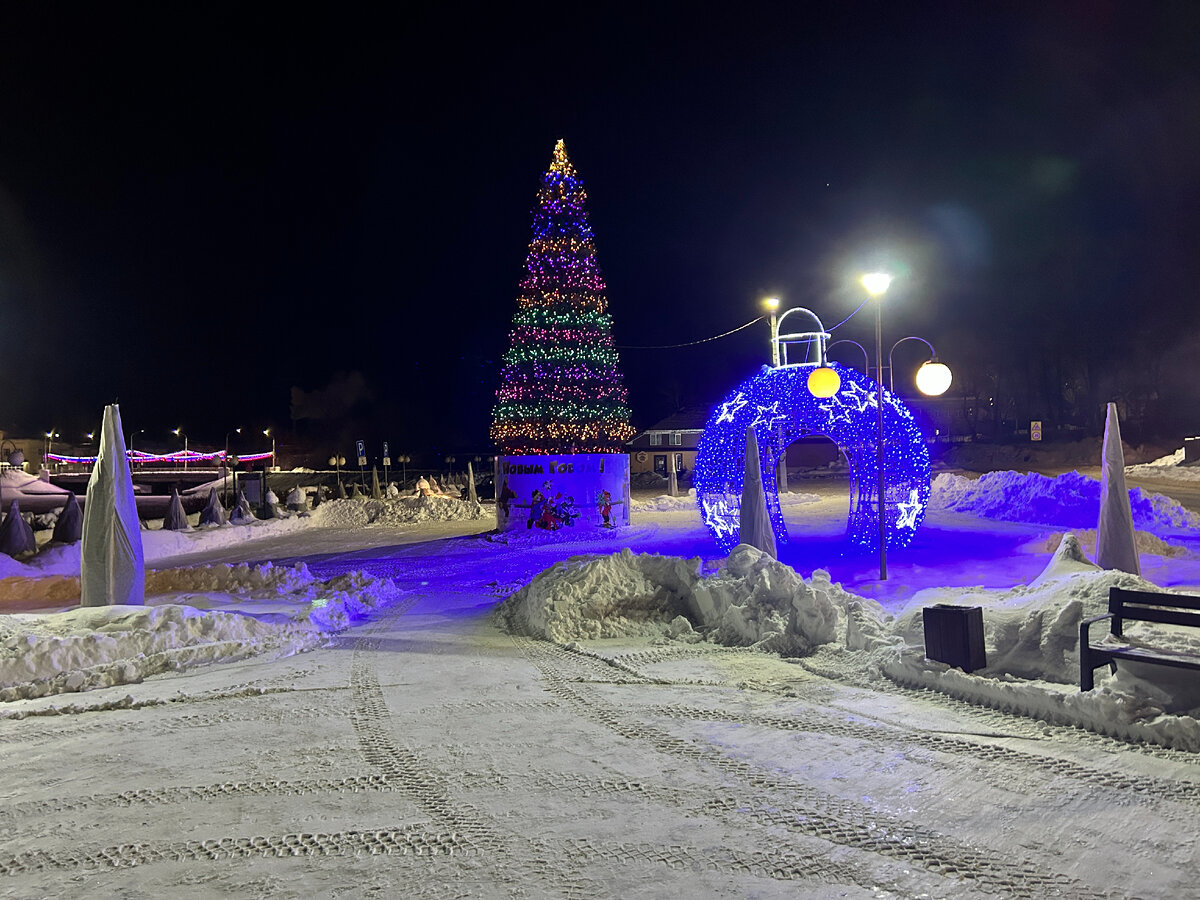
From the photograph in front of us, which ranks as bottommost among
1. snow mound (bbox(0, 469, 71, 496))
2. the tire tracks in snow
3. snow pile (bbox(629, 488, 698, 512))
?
the tire tracks in snow

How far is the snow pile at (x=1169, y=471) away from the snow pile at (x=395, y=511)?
2795cm

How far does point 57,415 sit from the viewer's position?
5397cm

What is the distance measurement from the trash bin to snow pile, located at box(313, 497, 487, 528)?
19.1 meters

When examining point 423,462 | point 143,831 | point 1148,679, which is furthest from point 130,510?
point 423,462

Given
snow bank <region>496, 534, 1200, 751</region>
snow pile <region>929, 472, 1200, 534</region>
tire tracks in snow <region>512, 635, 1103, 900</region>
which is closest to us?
tire tracks in snow <region>512, 635, 1103, 900</region>

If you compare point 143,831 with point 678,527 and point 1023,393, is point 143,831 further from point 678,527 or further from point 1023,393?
point 1023,393

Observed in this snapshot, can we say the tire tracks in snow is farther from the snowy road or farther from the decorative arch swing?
the decorative arch swing

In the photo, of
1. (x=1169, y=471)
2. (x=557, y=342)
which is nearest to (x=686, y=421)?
(x=1169, y=471)

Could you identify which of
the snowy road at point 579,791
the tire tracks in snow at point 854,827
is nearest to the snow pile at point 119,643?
the snowy road at point 579,791

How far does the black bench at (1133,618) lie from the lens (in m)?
4.95

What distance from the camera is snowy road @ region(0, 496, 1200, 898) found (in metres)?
3.31

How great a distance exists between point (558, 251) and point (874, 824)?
17.1 m

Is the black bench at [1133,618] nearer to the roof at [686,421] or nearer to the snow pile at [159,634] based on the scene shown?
the snow pile at [159,634]

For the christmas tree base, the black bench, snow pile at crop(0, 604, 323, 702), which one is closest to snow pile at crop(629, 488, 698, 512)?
the christmas tree base
